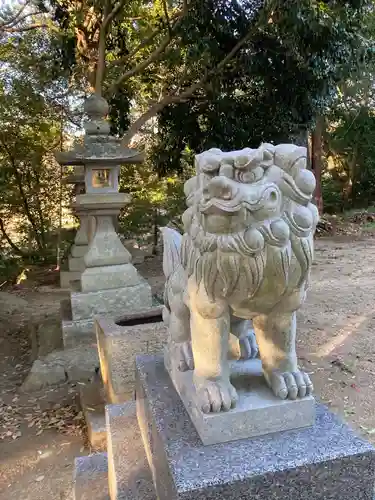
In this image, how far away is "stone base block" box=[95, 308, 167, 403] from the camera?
269 centimetres

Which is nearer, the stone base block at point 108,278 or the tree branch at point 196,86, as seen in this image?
the stone base block at point 108,278

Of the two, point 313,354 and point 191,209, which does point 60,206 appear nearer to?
point 313,354

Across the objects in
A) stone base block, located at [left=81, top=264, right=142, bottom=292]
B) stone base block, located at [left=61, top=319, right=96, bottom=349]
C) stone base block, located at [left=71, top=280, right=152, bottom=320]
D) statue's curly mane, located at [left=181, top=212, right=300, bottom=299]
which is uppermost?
statue's curly mane, located at [left=181, top=212, right=300, bottom=299]

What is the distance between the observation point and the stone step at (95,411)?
255cm

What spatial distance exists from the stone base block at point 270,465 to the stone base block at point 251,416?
2 centimetres

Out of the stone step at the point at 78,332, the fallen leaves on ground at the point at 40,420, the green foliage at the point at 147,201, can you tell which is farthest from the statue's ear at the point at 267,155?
the green foliage at the point at 147,201

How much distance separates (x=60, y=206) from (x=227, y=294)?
26.6 ft

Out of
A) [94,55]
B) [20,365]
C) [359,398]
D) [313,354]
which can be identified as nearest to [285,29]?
[94,55]

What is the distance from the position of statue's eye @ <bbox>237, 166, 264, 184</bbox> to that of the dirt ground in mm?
2000

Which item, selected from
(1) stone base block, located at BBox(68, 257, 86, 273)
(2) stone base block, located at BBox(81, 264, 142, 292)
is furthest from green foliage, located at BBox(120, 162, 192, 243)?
(2) stone base block, located at BBox(81, 264, 142, 292)

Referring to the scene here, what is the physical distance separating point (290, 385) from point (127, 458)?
2.22 ft

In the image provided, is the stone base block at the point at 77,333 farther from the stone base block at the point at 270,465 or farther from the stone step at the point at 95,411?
the stone base block at the point at 270,465

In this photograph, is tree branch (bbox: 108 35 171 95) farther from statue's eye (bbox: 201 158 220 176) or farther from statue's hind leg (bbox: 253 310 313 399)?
statue's hind leg (bbox: 253 310 313 399)

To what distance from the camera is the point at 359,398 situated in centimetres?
304
